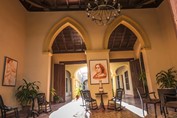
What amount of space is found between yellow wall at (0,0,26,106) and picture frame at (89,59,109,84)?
2.99 m

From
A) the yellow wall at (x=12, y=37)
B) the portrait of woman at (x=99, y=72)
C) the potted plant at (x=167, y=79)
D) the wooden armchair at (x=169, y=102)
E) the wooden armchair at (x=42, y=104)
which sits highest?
the yellow wall at (x=12, y=37)

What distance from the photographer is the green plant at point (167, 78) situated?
17.7 feet

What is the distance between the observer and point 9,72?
4.86 meters

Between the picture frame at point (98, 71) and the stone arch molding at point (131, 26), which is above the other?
the stone arch molding at point (131, 26)

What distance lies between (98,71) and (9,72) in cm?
350

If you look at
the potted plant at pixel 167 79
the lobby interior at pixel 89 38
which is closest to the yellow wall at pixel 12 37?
the lobby interior at pixel 89 38

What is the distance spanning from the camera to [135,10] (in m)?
6.90

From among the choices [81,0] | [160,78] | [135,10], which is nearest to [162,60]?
[160,78]

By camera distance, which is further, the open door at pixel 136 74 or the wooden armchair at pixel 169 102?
the open door at pixel 136 74

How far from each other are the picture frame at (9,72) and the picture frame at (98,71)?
3065 mm

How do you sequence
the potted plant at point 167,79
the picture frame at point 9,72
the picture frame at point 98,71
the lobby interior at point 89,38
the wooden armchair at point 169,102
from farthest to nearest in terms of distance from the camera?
1. the picture frame at point 98,71
2. the lobby interior at point 89,38
3. the potted plant at point 167,79
4. the picture frame at point 9,72
5. the wooden armchair at point 169,102

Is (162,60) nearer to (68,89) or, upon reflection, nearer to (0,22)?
(0,22)

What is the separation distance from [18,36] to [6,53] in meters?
1.20

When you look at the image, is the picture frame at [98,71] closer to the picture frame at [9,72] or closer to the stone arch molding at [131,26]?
the stone arch molding at [131,26]
